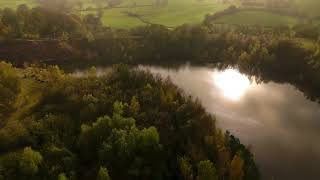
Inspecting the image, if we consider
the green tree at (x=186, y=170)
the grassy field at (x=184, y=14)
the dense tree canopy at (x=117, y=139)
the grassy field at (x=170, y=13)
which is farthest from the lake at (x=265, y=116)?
the grassy field at (x=170, y=13)

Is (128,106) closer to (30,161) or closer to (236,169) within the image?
(30,161)

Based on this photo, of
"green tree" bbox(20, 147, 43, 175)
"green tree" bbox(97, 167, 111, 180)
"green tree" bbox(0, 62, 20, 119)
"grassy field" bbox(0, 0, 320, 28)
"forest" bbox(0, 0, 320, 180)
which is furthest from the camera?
"grassy field" bbox(0, 0, 320, 28)

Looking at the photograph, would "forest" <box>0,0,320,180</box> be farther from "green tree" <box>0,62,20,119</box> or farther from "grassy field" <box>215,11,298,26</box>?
"grassy field" <box>215,11,298,26</box>

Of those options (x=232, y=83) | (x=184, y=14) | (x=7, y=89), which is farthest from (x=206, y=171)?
(x=184, y=14)

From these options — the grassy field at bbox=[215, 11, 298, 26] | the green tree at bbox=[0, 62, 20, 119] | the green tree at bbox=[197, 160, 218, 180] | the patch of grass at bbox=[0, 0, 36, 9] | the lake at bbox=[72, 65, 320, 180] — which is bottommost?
the lake at bbox=[72, 65, 320, 180]

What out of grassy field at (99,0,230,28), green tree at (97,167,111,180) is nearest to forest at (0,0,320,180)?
green tree at (97,167,111,180)

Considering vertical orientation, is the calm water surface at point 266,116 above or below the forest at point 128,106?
below

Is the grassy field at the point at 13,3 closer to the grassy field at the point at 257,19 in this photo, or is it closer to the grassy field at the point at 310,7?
the grassy field at the point at 257,19
